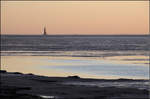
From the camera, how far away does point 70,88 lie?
23750 millimetres

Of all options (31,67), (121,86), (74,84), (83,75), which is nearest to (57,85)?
(74,84)

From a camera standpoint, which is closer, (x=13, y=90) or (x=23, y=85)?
(x=13, y=90)

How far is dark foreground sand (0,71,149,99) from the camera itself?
20922 mm

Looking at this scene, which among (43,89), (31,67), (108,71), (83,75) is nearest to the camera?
(43,89)

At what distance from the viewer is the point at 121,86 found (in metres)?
24.9

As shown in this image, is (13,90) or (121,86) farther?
(121,86)

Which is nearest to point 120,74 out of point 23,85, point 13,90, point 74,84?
point 74,84

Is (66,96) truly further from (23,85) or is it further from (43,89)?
(23,85)

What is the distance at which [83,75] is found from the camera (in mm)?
32688

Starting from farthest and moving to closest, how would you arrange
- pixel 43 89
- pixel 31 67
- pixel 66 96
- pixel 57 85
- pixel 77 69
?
1. pixel 31 67
2. pixel 77 69
3. pixel 57 85
4. pixel 43 89
5. pixel 66 96

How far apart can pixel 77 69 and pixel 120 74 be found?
210 inches

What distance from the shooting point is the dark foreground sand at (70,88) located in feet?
68.6

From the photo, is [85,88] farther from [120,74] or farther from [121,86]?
[120,74]

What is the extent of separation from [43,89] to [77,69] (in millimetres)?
13910
